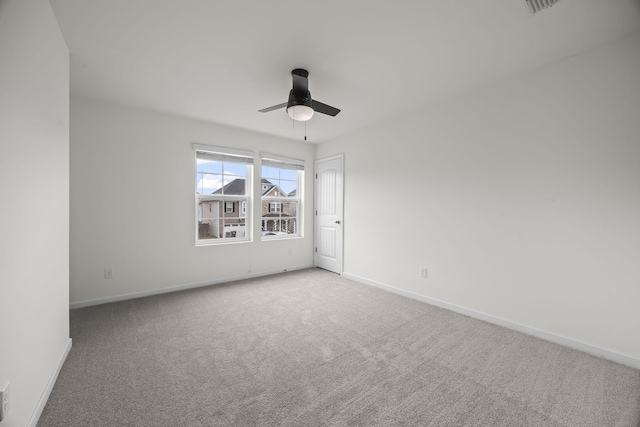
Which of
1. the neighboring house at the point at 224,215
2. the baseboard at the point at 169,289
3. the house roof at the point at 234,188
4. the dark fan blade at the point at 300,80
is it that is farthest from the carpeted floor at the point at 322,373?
the dark fan blade at the point at 300,80

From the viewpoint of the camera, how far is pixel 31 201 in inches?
58.9

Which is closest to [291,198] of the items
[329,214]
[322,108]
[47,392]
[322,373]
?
[329,214]

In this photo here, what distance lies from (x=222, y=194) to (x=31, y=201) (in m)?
2.83

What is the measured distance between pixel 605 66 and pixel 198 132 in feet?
14.8

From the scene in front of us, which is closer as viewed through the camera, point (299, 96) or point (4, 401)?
point (4, 401)

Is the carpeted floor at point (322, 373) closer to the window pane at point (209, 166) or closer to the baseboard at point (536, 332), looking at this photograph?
the baseboard at point (536, 332)

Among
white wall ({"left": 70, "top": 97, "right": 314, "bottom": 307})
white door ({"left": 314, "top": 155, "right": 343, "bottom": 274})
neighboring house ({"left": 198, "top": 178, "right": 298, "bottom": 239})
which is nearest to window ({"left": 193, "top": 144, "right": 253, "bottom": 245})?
neighboring house ({"left": 198, "top": 178, "right": 298, "bottom": 239})

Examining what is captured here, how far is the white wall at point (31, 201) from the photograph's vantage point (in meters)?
1.22

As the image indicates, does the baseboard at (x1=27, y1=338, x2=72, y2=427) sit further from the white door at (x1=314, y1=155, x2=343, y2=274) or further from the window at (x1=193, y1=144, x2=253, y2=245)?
the white door at (x1=314, y1=155, x2=343, y2=274)

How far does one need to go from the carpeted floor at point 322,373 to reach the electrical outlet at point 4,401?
0.43m

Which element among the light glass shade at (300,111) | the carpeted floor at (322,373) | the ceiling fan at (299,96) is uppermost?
the ceiling fan at (299,96)

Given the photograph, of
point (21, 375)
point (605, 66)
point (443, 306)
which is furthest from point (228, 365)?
point (605, 66)

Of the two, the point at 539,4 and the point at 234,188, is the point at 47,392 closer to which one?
the point at 234,188

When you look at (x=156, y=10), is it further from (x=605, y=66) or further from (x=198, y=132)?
(x=605, y=66)
